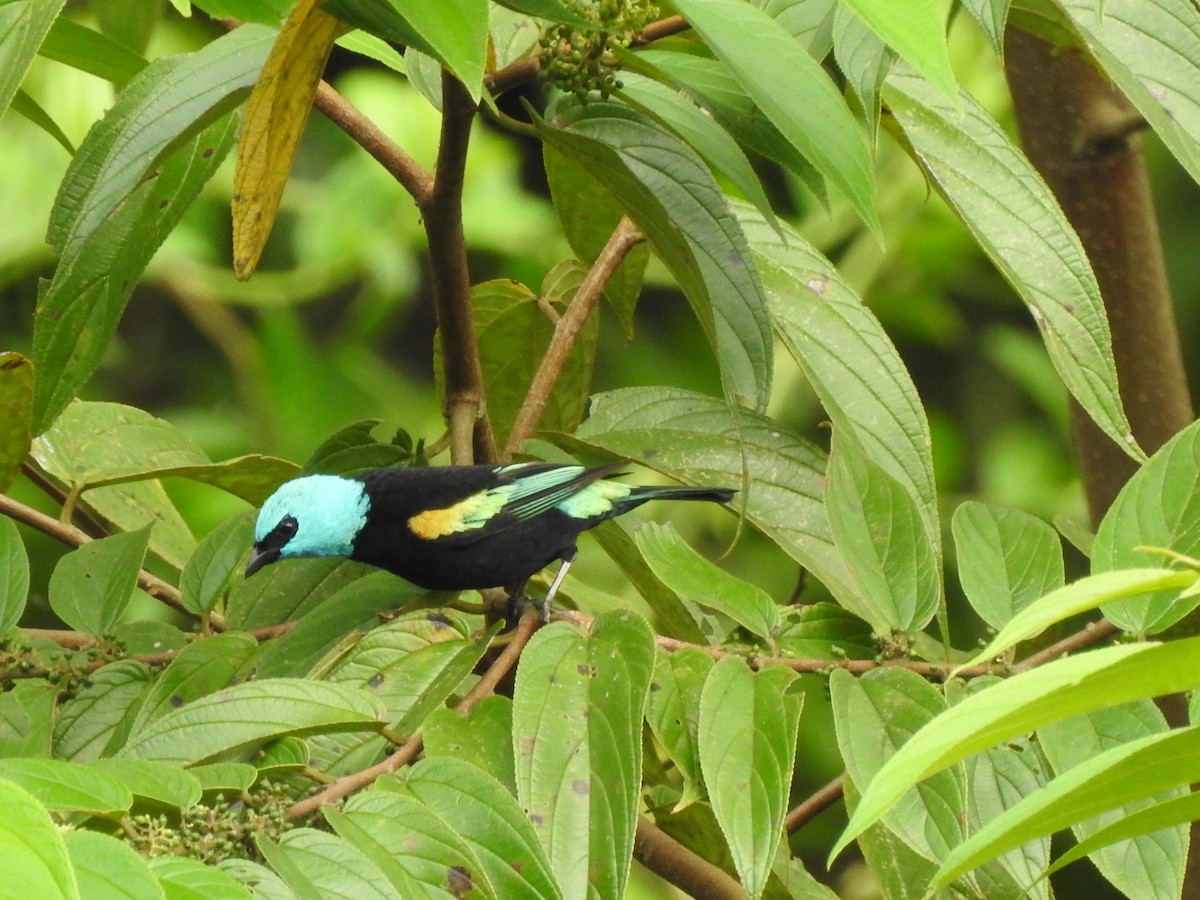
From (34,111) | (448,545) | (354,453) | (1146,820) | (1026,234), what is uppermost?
(1026,234)

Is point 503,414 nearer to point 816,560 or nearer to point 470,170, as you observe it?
point 816,560

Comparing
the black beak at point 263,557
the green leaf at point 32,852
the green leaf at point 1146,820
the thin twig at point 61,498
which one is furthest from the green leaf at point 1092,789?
the black beak at point 263,557

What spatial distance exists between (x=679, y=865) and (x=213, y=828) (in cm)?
74

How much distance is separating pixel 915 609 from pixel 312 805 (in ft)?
2.09

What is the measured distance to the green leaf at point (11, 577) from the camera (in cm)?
146

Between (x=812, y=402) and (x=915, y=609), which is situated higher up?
(x=915, y=609)

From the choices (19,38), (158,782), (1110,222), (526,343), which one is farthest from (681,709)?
(1110,222)

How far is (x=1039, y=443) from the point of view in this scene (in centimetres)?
432

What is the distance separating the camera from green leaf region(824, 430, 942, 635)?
1.36m

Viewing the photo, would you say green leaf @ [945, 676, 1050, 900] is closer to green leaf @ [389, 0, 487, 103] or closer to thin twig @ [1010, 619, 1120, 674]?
thin twig @ [1010, 619, 1120, 674]

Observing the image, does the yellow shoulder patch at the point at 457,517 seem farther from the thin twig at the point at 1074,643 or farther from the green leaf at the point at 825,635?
the thin twig at the point at 1074,643

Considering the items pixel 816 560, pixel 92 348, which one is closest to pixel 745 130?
pixel 816 560

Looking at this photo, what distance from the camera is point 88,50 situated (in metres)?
1.70

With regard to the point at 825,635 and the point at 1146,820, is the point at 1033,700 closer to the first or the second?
the point at 1146,820
